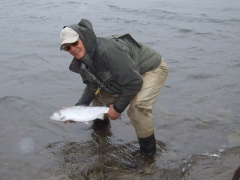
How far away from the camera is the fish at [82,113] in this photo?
4918 mm

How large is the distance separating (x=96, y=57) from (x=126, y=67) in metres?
0.50

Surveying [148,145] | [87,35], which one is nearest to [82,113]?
[148,145]

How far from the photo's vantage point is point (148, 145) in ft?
16.7

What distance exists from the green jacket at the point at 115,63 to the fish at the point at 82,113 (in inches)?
12.7

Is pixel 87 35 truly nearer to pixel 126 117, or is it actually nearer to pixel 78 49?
pixel 78 49

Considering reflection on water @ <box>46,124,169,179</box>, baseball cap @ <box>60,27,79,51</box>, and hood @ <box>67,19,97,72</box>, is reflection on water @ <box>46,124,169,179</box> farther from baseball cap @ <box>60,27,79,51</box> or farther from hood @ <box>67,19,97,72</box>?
baseball cap @ <box>60,27,79,51</box>

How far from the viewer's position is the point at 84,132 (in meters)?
6.14

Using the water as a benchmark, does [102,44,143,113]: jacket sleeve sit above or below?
above

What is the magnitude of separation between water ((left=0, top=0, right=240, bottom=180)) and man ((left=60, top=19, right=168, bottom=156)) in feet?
2.12

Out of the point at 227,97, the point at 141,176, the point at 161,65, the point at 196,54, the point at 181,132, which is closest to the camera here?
the point at 141,176

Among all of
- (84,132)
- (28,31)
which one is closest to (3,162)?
(84,132)

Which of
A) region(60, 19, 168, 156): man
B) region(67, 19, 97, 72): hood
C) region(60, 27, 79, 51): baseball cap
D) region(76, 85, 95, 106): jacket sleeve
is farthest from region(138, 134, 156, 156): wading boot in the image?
region(60, 27, 79, 51): baseball cap

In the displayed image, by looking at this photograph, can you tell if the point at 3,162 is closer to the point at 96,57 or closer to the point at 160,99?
the point at 96,57

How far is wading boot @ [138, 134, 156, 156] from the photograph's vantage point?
5012mm
